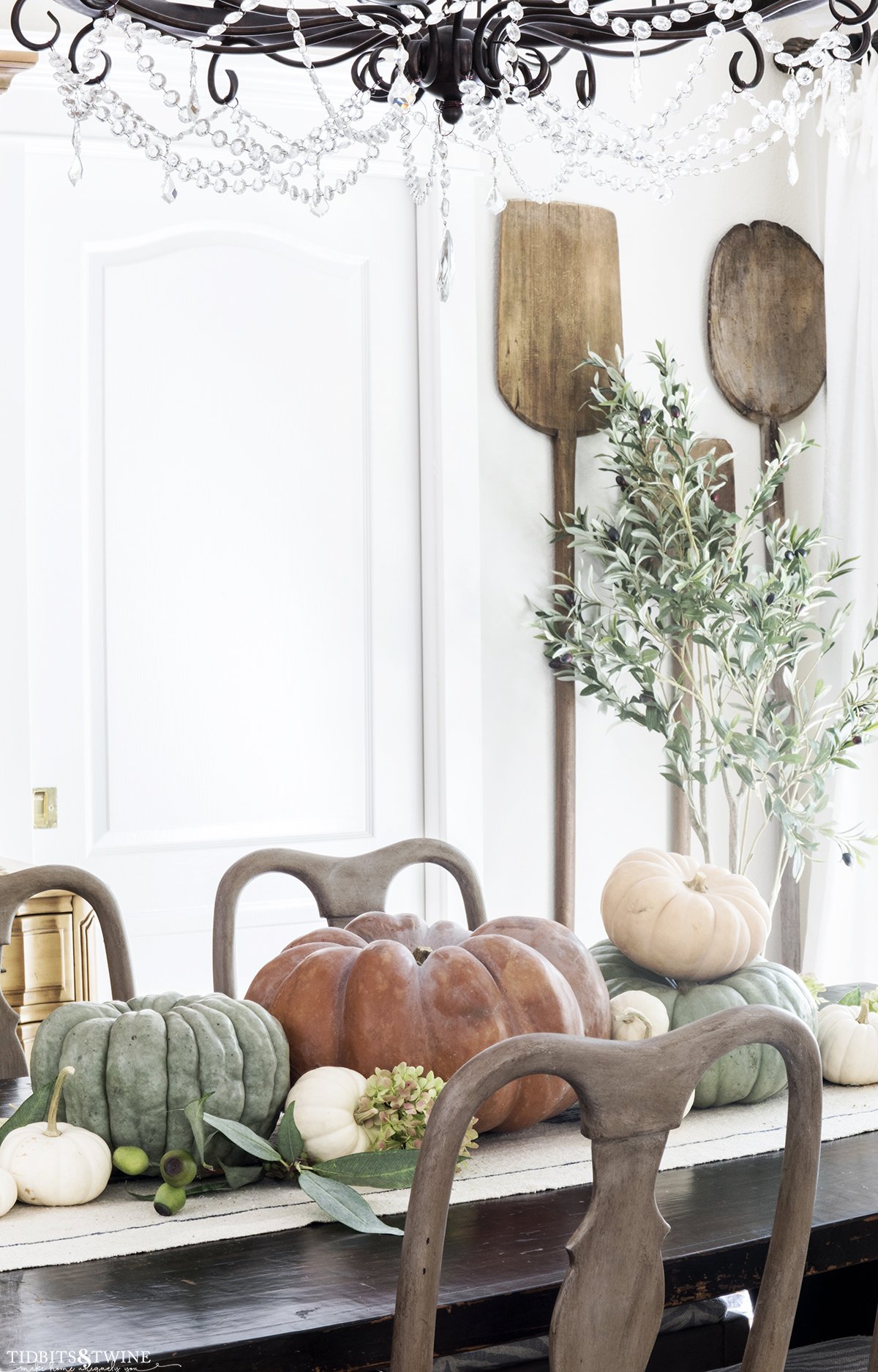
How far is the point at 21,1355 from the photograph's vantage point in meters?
0.88

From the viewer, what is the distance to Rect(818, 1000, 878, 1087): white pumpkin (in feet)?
4.79

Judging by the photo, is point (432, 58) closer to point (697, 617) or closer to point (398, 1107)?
point (398, 1107)

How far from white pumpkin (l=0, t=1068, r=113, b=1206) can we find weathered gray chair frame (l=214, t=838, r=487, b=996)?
71 centimetres

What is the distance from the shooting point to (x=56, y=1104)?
1.10m

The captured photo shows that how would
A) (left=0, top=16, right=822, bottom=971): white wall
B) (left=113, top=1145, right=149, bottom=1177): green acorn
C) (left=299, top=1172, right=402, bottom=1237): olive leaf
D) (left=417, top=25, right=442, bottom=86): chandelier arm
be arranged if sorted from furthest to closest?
(left=0, top=16, right=822, bottom=971): white wall → (left=417, top=25, right=442, bottom=86): chandelier arm → (left=113, top=1145, right=149, bottom=1177): green acorn → (left=299, top=1172, right=402, bottom=1237): olive leaf

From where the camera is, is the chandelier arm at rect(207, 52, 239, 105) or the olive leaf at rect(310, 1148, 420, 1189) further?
the chandelier arm at rect(207, 52, 239, 105)

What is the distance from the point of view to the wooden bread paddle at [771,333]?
3.25 m

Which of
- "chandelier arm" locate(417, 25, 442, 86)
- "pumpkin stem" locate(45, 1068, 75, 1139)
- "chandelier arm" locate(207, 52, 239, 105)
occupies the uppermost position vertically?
"chandelier arm" locate(207, 52, 239, 105)

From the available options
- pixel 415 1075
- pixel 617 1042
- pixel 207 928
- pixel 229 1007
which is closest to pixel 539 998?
pixel 415 1075

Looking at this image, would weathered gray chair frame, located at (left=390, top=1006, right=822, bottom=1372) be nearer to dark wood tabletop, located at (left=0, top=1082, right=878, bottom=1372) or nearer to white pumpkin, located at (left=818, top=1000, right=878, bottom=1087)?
dark wood tabletop, located at (left=0, top=1082, right=878, bottom=1372)

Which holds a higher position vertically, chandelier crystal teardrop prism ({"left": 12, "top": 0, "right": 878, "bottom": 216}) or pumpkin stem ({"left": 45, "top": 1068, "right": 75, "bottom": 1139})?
chandelier crystal teardrop prism ({"left": 12, "top": 0, "right": 878, "bottom": 216})

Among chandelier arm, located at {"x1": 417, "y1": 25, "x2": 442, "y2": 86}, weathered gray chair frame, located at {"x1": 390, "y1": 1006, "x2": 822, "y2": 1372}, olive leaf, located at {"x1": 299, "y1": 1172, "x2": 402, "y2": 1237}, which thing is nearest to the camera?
weathered gray chair frame, located at {"x1": 390, "y1": 1006, "x2": 822, "y2": 1372}

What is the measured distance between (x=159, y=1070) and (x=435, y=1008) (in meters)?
0.26

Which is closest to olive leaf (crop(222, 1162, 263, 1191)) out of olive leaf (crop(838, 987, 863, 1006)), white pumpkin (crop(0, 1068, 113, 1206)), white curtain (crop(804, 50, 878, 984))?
white pumpkin (crop(0, 1068, 113, 1206))
